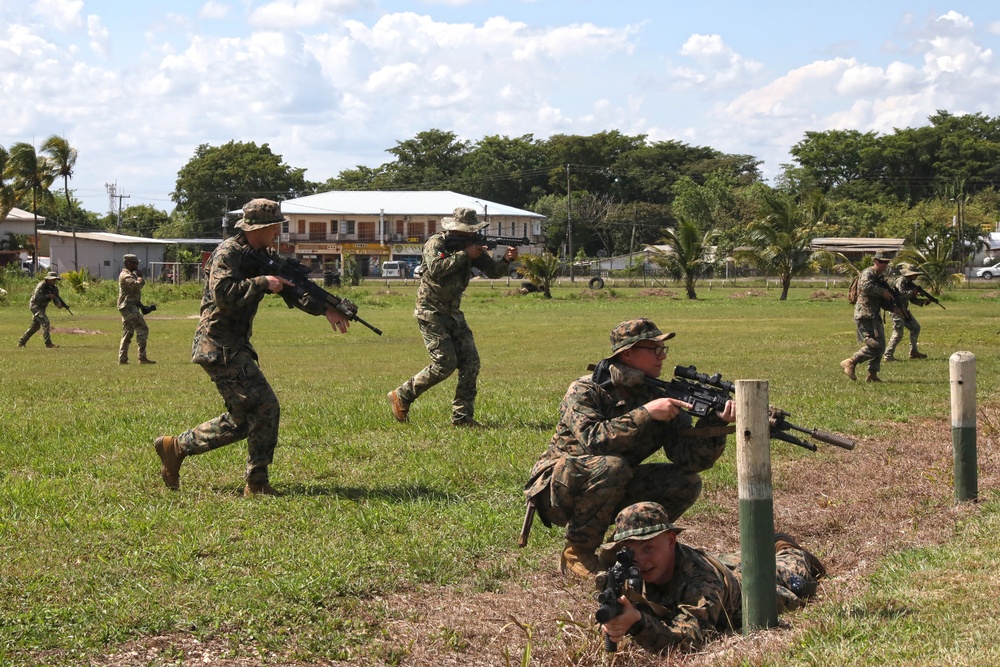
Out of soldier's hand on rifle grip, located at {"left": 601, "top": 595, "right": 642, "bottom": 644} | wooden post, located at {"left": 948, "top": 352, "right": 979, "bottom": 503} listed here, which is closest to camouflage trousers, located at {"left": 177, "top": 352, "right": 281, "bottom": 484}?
soldier's hand on rifle grip, located at {"left": 601, "top": 595, "right": 642, "bottom": 644}

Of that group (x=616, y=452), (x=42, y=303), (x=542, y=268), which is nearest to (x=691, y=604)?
(x=616, y=452)

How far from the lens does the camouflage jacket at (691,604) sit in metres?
5.69

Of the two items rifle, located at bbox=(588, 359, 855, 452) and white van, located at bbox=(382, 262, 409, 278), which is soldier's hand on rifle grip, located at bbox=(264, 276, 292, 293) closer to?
rifle, located at bbox=(588, 359, 855, 452)

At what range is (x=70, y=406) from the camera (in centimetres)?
1425

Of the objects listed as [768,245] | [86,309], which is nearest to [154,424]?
[86,309]

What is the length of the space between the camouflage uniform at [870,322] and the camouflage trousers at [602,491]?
1133cm

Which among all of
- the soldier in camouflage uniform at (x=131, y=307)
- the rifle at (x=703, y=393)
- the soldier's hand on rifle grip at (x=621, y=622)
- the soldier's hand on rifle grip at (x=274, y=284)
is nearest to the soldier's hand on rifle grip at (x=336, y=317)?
the soldier's hand on rifle grip at (x=274, y=284)

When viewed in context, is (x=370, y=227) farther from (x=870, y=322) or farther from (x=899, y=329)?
(x=870, y=322)

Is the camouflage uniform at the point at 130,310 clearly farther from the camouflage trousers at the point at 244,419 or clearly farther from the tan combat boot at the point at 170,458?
the camouflage trousers at the point at 244,419

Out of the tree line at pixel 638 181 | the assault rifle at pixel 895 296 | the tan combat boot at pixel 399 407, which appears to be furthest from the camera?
the tree line at pixel 638 181

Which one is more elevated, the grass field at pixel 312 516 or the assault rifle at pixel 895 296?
the assault rifle at pixel 895 296

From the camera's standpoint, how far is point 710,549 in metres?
7.75

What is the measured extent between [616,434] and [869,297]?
1243 cm

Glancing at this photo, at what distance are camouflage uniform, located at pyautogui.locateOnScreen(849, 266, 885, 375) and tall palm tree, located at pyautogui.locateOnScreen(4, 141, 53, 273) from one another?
5624 cm
